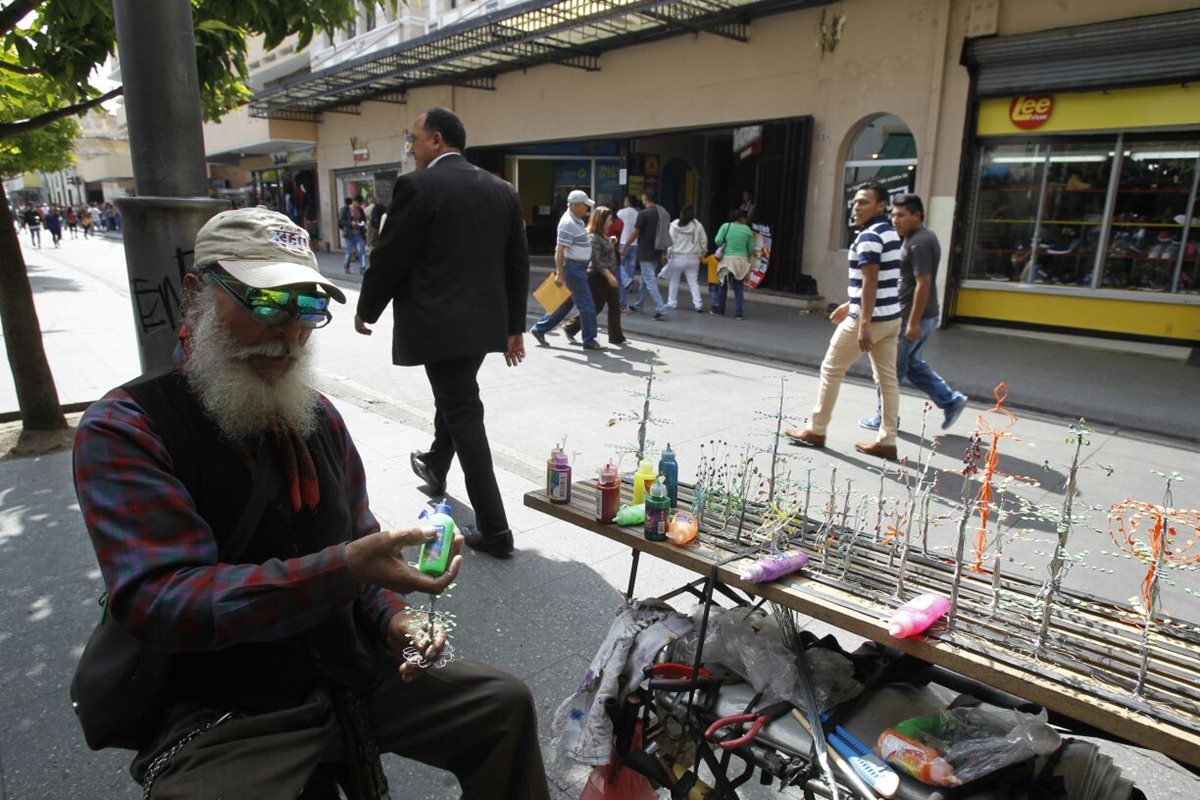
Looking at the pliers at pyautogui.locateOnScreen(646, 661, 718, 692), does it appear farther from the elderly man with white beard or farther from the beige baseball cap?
the beige baseball cap

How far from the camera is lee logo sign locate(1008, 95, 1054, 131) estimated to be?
382 inches

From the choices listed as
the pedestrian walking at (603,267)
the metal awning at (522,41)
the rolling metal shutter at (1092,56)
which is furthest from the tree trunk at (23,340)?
the rolling metal shutter at (1092,56)

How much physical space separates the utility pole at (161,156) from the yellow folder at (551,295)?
21.6ft

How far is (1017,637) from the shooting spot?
1.78 metres

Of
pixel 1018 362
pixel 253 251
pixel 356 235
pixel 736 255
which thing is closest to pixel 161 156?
pixel 253 251

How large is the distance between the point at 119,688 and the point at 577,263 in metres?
7.73

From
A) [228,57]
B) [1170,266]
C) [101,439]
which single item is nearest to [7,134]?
[228,57]

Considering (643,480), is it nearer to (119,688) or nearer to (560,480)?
(560,480)

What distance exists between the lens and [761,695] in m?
2.03

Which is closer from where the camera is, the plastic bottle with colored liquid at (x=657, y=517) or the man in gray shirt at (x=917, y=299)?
the plastic bottle with colored liquid at (x=657, y=517)

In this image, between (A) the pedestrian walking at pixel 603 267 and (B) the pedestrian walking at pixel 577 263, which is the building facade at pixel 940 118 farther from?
(A) the pedestrian walking at pixel 603 267

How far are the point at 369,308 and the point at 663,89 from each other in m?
11.9

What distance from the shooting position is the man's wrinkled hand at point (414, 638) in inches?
67.1

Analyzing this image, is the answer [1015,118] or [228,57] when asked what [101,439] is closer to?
[228,57]
